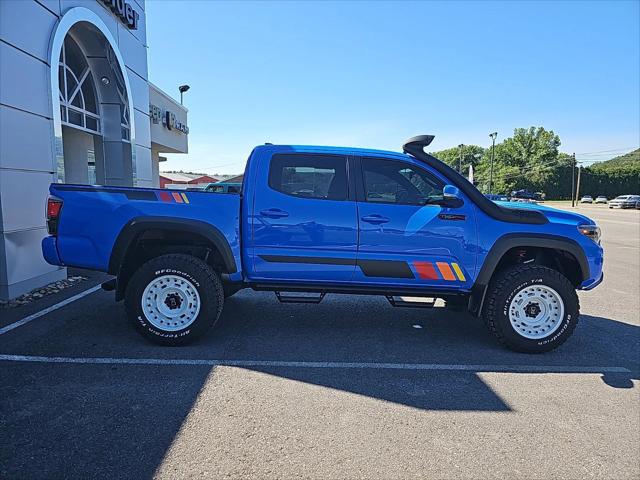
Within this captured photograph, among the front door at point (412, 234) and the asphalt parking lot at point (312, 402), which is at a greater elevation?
the front door at point (412, 234)

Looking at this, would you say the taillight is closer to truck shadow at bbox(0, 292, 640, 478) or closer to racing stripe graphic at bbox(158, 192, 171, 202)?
racing stripe graphic at bbox(158, 192, 171, 202)

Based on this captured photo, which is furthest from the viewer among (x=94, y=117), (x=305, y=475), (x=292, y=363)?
(x=94, y=117)

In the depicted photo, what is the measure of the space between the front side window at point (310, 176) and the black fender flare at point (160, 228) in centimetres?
78

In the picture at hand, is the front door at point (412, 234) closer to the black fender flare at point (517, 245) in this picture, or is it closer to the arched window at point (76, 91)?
the black fender flare at point (517, 245)

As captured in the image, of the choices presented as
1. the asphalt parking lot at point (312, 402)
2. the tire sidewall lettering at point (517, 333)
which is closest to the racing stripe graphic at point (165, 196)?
the asphalt parking lot at point (312, 402)

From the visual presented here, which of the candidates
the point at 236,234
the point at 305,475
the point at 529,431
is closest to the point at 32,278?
the point at 236,234

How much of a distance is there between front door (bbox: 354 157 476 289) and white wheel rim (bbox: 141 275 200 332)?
5.70 ft

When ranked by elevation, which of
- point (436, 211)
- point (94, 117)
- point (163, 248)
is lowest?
point (163, 248)

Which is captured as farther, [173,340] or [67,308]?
[67,308]

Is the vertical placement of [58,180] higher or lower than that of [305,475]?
higher

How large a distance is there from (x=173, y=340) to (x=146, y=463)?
1858 millimetres

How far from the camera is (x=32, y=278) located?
6094mm

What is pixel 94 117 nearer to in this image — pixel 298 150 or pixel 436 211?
pixel 298 150

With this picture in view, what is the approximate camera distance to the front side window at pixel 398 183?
4.37 meters
